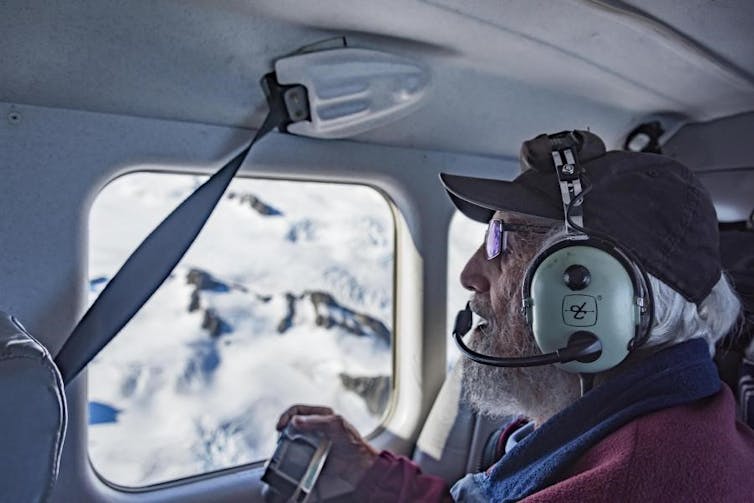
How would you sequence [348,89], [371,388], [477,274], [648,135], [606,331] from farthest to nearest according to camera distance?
[648,135]
[371,388]
[348,89]
[477,274]
[606,331]

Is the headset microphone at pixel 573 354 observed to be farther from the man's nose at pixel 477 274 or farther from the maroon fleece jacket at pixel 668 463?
the man's nose at pixel 477 274

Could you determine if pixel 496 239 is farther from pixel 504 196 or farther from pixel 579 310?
pixel 579 310

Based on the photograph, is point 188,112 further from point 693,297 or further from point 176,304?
point 693,297

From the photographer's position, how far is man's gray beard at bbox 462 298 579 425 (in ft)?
4.49

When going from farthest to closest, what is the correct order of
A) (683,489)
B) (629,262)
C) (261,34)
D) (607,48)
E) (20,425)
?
(607,48) → (261,34) → (629,262) → (683,489) → (20,425)

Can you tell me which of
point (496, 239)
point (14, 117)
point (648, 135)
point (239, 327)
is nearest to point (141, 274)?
point (14, 117)

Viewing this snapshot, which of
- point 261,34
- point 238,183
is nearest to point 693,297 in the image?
point 261,34

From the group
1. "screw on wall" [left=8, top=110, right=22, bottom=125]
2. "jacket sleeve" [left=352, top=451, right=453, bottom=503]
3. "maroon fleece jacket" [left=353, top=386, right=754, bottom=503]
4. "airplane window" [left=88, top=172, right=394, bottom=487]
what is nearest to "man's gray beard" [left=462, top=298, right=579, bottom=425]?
"maroon fleece jacket" [left=353, top=386, right=754, bottom=503]

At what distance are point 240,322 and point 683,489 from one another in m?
1.39

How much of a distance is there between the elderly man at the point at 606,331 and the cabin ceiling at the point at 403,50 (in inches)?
17.7

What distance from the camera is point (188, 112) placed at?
5.37ft

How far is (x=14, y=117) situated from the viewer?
142 cm

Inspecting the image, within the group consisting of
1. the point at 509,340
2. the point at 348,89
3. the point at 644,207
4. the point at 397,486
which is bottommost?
the point at 397,486

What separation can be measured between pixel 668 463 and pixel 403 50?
3.93 ft
